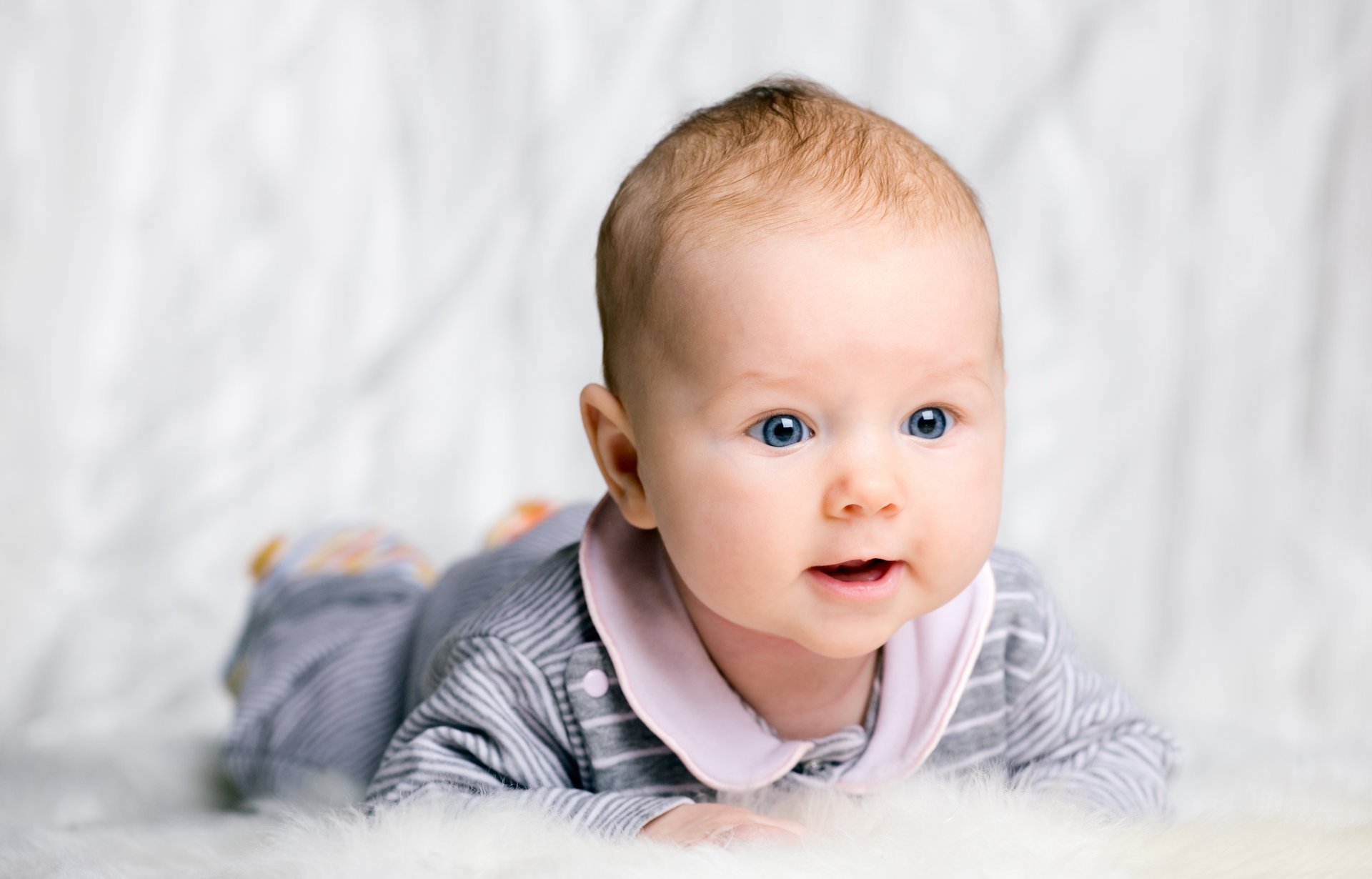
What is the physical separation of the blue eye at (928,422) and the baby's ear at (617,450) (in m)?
0.20

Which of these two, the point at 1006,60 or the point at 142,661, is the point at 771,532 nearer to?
the point at 142,661

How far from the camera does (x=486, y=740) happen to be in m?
1.18

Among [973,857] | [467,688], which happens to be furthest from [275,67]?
[973,857]

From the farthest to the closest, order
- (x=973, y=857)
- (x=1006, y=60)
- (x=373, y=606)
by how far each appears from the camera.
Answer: (x=1006, y=60), (x=373, y=606), (x=973, y=857)

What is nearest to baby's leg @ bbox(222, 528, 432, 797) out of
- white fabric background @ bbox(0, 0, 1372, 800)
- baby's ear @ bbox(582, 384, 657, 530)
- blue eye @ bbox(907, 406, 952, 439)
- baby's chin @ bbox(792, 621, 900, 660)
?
white fabric background @ bbox(0, 0, 1372, 800)

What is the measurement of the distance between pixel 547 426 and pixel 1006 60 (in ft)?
2.48

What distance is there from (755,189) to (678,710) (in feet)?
1.27

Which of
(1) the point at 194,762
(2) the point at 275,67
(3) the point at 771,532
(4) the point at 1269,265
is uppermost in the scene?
(2) the point at 275,67

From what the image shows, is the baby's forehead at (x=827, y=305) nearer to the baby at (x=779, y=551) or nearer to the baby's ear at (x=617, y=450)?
the baby at (x=779, y=551)

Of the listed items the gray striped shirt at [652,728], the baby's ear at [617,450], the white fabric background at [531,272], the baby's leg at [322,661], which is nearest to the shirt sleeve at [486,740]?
the gray striped shirt at [652,728]

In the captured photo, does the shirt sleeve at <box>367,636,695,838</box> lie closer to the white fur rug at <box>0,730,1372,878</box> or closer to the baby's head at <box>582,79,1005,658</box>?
the white fur rug at <box>0,730,1372,878</box>

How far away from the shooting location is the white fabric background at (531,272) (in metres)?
1.86

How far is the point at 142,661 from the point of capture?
1.74 meters

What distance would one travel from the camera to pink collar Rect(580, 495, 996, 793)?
1.19 m
